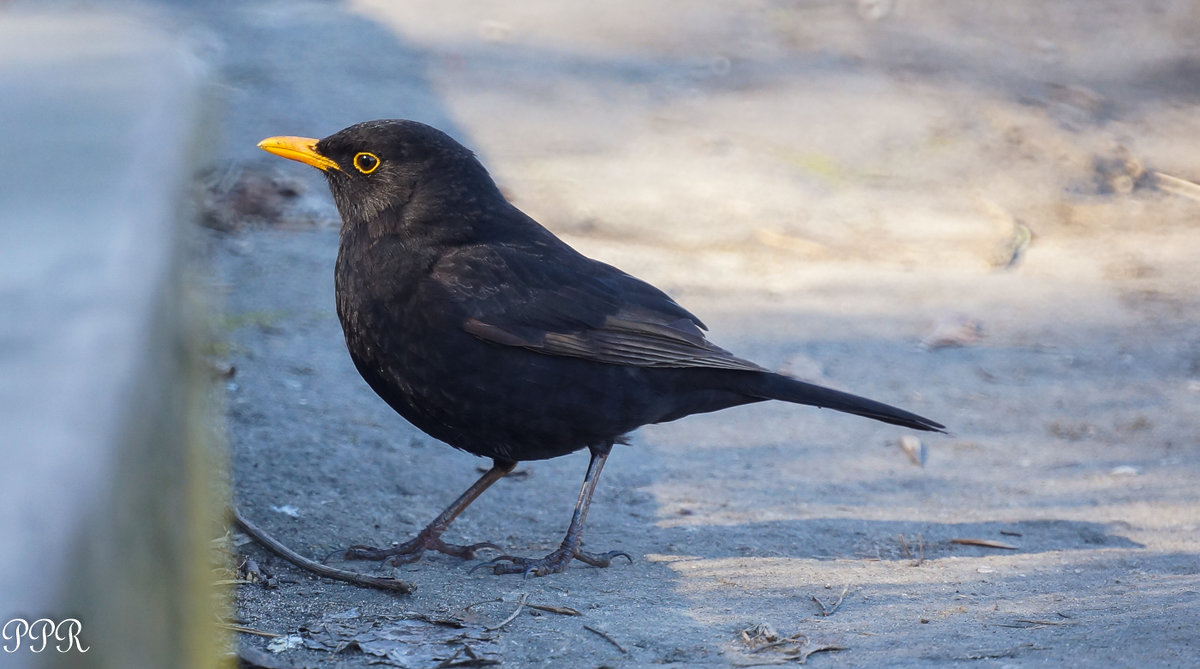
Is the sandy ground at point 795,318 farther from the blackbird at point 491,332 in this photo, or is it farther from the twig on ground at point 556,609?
the blackbird at point 491,332

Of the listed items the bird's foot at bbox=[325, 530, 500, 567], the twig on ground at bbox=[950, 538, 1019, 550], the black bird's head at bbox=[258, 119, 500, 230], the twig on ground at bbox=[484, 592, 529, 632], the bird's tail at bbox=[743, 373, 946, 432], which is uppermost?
the black bird's head at bbox=[258, 119, 500, 230]

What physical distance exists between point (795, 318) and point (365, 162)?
2882 millimetres

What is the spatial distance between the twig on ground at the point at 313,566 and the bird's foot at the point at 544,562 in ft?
1.24

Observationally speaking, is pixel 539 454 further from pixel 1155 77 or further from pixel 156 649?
pixel 1155 77

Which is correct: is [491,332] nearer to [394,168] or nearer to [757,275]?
[394,168]

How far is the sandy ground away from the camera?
10.3 feet

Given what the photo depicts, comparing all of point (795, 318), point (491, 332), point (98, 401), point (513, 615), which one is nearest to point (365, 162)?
point (491, 332)

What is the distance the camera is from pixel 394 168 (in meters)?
3.98

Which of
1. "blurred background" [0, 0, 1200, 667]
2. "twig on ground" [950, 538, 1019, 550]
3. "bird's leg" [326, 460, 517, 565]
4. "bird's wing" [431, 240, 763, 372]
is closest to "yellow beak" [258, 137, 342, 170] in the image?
"blurred background" [0, 0, 1200, 667]

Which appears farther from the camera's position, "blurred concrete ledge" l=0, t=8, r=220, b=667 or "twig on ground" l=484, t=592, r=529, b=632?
"twig on ground" l=484, t=592, r=529, b=632

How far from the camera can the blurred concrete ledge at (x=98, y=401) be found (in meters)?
1.41

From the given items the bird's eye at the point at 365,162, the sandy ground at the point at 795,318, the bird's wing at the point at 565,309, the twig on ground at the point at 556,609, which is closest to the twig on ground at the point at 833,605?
the sandy ground at the point at 795,318

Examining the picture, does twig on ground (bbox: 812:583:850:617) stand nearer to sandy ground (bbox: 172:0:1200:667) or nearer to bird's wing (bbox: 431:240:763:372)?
sandy ground (bbox: 172:0:1200:667)

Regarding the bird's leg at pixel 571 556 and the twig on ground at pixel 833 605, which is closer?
the twig on ground at pixel 833 605
